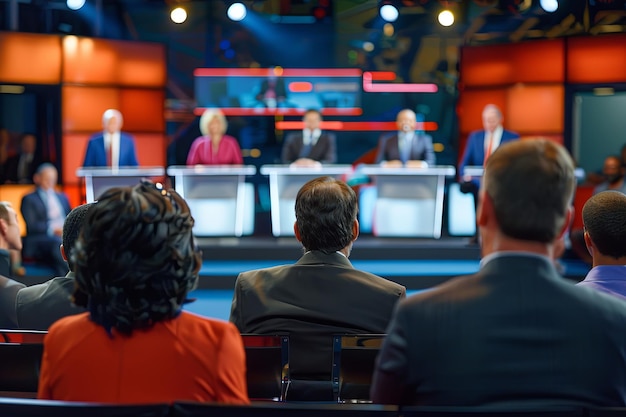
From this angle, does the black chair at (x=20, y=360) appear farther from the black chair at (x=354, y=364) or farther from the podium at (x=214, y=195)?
the podium at (x=214, y=195)

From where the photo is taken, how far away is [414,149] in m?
8.19

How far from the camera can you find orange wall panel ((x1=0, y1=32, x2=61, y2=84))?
9094 millimetres

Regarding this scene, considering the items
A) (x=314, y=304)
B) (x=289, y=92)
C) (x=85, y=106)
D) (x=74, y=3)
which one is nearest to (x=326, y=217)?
(x=314, y=304)

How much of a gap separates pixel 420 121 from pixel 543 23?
2.09 m

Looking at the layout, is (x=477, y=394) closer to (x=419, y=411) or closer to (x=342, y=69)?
(x=419, y=411)

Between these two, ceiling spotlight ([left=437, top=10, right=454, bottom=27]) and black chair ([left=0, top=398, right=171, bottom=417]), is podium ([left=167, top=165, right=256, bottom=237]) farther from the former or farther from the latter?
black chair ([left=0, top=398, right=171, bottom=417])

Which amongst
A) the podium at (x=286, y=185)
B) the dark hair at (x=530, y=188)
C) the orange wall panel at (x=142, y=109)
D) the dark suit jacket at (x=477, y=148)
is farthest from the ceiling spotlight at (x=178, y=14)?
the dark hair at (x=530, y=188)

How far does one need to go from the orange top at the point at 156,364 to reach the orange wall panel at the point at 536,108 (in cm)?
852

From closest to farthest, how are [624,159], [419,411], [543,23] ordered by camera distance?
[419,411] < [624,159] < [543,23]

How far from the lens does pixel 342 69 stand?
10703 millimetres

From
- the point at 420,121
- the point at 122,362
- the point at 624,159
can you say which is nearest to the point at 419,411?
the point at 122,362

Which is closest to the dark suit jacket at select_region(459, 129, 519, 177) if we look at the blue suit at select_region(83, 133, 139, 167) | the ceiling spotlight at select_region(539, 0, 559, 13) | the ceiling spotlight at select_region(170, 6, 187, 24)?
the ceiling spotlight at select_region(539, 0, 559, 13)

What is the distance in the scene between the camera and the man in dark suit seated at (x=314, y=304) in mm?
2094

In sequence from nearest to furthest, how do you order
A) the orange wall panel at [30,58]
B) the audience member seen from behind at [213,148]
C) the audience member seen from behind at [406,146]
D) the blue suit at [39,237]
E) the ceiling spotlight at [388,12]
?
the blue suit at [39,237]
the audience member seen from behind at [406,146]
the audience member seen from behind at [213,148]
the orange wall panel at [30,58]
the ceiling spotlight at [388,12]
